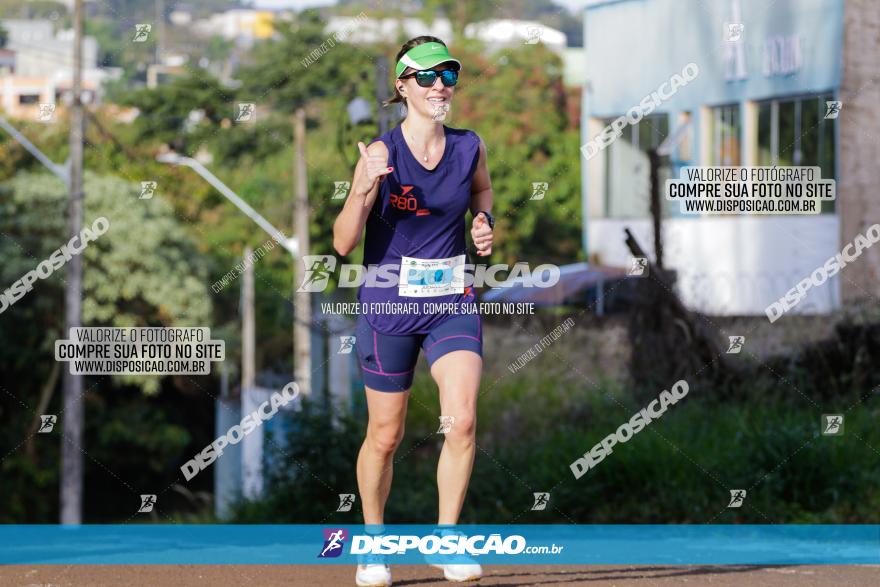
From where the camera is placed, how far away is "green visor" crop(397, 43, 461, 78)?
5816 millimetres

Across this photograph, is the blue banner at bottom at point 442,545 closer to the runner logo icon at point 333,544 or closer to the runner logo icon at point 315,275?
the runner logo icon at point 333,544

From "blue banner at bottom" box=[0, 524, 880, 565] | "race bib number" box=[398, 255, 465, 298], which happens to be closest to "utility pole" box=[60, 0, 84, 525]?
"blue banner at bottom" box=[0, 524, 880, 565]

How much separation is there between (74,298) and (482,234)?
17.0 metres

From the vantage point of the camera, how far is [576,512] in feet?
37.0

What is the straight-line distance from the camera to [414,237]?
230 inches

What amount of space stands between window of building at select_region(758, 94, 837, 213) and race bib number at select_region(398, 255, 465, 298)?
13.6m

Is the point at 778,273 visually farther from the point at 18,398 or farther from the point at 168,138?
the point at 168,138

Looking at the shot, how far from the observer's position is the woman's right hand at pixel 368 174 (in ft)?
18.4

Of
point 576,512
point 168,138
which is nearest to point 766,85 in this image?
point 576,512

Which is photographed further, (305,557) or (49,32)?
(49,32)

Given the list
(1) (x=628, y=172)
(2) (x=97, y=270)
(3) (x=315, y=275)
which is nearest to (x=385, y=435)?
(3) (x=315, y=275)

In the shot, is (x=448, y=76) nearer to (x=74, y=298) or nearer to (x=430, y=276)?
(x=430, y=276)

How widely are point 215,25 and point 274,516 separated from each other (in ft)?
147

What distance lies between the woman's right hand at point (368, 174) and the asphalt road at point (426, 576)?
5.42ft
